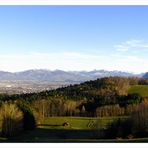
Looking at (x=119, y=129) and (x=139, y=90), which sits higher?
(x=139, y=90)

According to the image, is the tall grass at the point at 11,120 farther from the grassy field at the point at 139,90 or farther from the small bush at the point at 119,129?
the grassy field at the point at 139,90

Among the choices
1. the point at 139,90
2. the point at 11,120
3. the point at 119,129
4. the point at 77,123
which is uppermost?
the point at 139,90

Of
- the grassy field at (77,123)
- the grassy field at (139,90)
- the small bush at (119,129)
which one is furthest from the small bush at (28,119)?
the grassy field at (139,90)

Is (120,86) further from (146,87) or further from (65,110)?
(65,110)

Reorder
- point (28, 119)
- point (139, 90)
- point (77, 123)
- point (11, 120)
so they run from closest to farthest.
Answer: point (11, 120)
point (28, 119)
point (77, 123)
point (139, 90)

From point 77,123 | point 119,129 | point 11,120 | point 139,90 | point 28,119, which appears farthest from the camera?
point 139,90

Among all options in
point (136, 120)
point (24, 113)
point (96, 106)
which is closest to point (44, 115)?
point (96, 106)

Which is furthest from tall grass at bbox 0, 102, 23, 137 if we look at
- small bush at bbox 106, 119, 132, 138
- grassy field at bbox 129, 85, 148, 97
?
grassy field at bbox 129, 85, 148, 97

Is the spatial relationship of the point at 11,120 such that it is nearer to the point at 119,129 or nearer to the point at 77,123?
the point at 77,123

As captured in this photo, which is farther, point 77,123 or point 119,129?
point 77,123

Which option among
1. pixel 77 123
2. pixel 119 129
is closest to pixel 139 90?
pixel 77 123

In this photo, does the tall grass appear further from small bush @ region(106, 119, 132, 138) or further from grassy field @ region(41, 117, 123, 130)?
small bush @ region(106, 119, 132, 138)

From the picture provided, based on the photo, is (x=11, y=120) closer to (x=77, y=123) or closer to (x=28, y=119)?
(x=28, y=119)
